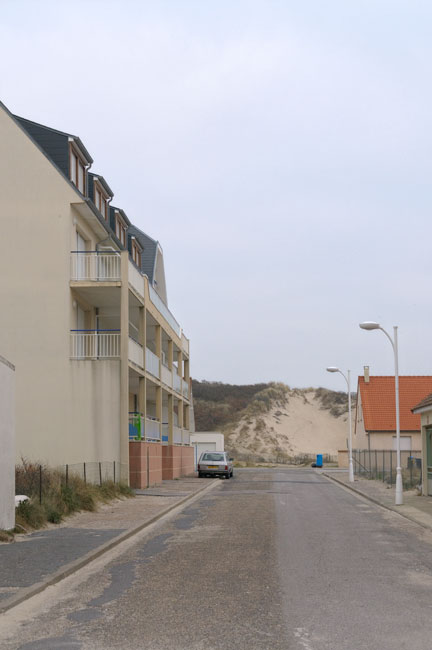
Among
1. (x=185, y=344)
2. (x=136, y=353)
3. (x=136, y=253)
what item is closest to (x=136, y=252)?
(x=136, y=253)

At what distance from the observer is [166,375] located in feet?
131

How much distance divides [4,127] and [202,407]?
270 ft

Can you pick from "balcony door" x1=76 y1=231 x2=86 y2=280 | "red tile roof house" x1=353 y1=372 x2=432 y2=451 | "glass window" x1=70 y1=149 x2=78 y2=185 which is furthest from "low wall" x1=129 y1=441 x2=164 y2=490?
"red tile roof house" x1=353 y1=372 x2=432 y2=451

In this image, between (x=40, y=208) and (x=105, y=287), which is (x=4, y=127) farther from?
(x=105, y=287)

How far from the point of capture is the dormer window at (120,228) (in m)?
35.8

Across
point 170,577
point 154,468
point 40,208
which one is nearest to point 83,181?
point 40,208

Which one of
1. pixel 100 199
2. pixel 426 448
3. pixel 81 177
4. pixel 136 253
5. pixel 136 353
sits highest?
pixel 81 177

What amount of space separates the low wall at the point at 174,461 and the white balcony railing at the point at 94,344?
39.0 ft

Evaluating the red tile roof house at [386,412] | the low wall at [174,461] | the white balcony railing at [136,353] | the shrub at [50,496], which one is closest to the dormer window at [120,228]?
the white balcony railing at [136,353]

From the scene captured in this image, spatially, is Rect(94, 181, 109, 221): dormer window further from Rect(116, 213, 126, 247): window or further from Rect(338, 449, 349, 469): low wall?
Rect(338, 449, 349, 469): low wall

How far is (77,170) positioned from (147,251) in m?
15.1

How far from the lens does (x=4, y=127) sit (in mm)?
27703

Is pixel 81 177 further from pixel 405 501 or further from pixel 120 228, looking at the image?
pixel 405 501

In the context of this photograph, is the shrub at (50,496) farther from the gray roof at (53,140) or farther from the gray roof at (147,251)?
the gray roof at (147,251)
